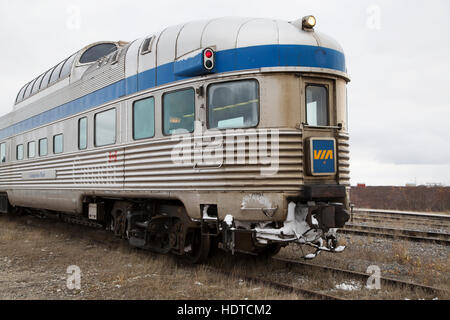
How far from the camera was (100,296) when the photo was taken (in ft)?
19.4

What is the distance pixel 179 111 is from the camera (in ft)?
23.4

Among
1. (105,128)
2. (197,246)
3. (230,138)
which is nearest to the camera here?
(230,138)

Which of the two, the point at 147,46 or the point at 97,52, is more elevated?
the point at 97,52

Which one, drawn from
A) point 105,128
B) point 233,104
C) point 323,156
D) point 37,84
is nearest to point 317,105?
point 323,156

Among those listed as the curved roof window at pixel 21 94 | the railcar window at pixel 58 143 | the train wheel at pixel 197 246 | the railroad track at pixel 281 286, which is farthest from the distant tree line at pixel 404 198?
the curved roof window at pixel 21 94

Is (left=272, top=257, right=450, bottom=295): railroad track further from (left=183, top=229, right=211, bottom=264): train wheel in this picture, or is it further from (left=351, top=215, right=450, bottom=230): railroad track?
(left=351, top=215, right=450, bottom=230): railroad track

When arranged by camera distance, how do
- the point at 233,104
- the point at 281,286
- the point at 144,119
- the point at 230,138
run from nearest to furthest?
the point at 281,286 → the point at 230,138 → the point at 233,104 → the point at 144,119

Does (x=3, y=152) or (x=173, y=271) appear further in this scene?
(x=3, y=152)

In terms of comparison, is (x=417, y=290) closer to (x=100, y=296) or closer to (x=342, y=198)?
(x=342, y=198)

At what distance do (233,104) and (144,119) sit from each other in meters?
1.97

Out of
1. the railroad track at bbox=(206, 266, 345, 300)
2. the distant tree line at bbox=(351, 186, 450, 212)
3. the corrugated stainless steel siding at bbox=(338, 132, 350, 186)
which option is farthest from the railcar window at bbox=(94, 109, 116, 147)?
the distant tree line at bbox=(351, 186, 450, 212)

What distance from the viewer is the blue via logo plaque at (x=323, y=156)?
641 centimetres

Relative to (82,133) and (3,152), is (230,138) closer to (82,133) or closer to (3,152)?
(82,133)

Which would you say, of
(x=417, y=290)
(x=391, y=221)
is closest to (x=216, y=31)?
(x=417, y=290)
